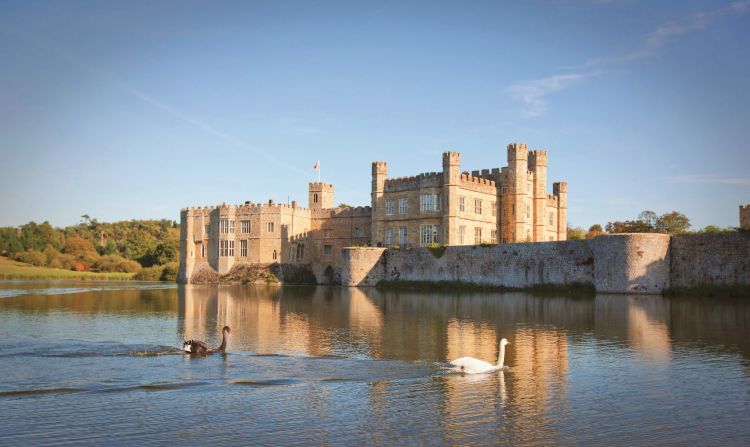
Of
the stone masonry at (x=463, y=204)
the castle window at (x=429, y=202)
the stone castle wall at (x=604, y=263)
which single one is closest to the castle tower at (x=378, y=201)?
the stone masonry at (x=463, y=204)

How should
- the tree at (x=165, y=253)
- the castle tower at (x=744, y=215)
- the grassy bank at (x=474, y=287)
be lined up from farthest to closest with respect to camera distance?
the tree at (x=165, y=253) → the castle tower at (x=744, y=215) → the grassy bank at (x=474, y=287)

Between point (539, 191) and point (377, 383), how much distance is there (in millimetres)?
44317

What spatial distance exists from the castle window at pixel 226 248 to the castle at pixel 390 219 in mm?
93

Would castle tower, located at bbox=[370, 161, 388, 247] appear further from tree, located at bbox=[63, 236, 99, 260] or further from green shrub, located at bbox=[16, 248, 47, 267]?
green shrub, located at bbox=[16, 248, 47, 267]

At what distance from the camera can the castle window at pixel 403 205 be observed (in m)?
54.5

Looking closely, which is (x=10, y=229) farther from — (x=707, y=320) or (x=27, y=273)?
(x=707, y=320)

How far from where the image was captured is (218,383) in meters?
13.1

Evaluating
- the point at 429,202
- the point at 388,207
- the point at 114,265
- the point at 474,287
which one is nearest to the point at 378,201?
the point at 388,207

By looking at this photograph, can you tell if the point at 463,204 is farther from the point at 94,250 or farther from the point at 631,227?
the point at 94,250

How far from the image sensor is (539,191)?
55.0 m

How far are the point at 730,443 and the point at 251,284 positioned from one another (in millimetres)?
53471

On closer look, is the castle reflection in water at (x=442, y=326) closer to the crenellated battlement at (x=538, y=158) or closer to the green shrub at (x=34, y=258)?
the crenellated battlement at (x=538, y=158)

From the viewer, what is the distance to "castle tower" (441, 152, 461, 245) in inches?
1982

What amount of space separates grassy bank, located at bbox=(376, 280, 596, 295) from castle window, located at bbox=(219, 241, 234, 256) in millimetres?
18589
